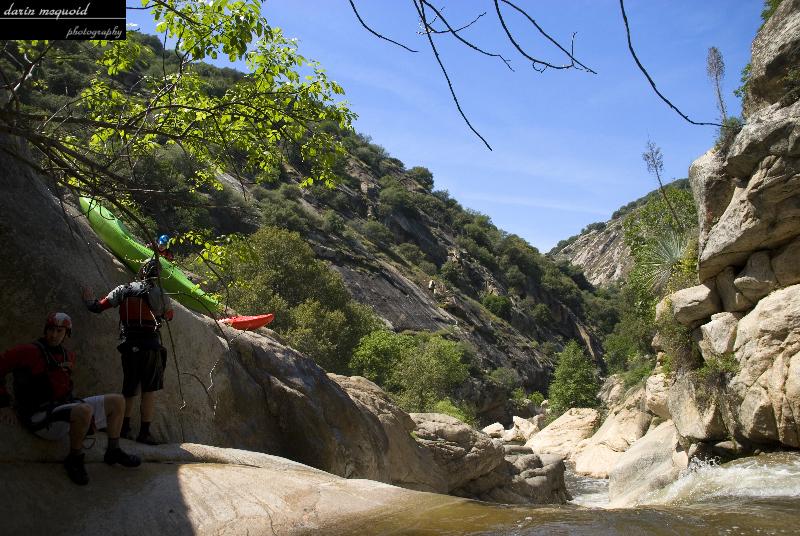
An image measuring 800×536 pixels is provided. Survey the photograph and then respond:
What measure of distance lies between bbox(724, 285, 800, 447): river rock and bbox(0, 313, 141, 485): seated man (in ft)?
37.5

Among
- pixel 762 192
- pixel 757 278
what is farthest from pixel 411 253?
pixel 762 192

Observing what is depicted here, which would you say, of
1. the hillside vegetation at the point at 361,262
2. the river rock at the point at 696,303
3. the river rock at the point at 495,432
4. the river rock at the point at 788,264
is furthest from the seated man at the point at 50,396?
the river rock at the point at 495,432

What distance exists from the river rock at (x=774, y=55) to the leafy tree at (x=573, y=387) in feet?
98.2

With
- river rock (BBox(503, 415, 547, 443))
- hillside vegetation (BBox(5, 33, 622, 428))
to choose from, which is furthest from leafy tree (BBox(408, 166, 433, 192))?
river rock (BBox(503, 415, 547, 443))

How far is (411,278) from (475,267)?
80.6 ft

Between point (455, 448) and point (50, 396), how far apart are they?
1091 cm

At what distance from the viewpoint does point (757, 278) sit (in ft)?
39.1

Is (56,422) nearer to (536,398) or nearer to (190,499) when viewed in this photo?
(190,499)

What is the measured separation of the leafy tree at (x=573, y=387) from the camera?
39.7m

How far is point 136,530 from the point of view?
12.8 ft

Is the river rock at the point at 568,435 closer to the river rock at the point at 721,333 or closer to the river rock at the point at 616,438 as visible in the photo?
the river rock at the point at 616,438

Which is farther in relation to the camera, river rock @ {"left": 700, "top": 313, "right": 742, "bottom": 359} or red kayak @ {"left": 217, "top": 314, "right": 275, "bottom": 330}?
river rock @ {"left": 700, "top": 313, "right": 742, "bottom": 359}

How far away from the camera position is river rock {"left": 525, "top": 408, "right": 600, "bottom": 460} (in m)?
27.7

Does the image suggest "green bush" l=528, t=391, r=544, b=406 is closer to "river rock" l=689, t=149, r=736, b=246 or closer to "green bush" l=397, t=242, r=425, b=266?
"green bush" l=397, t=242, r=425, b=266
